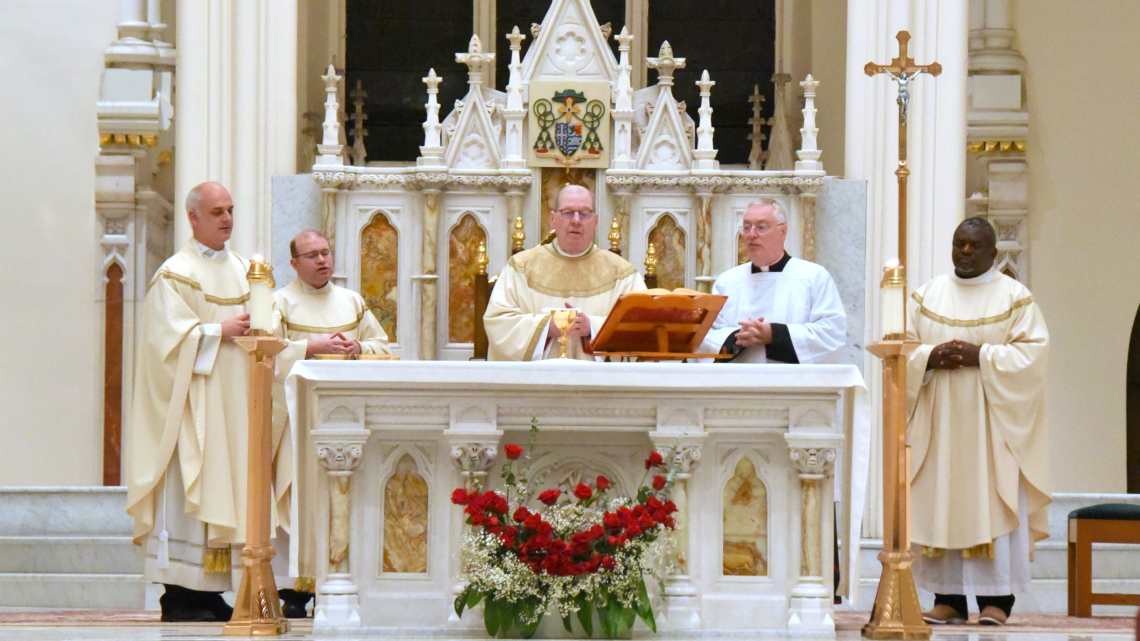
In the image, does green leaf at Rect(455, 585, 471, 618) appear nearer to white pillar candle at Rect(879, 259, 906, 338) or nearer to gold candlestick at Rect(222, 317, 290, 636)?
gold candlestick at Rect(222, 317, 290, 636)

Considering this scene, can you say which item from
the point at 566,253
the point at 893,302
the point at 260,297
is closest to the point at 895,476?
the point at 893,302

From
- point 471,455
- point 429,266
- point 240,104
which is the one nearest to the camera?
point 471,455

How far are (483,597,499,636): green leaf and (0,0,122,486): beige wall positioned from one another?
238 inches

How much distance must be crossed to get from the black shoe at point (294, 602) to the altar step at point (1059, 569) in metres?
2.83

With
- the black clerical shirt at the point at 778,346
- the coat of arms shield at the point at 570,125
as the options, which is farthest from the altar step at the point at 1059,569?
the coat of arms shield at the point at 570,125

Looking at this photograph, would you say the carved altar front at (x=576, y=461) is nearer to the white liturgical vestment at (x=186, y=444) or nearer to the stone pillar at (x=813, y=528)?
the stone pillar at (x=813, y=528)

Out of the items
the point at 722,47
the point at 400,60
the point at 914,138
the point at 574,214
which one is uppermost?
the point at 722,47

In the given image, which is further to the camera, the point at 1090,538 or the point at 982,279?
the point at 1090,538

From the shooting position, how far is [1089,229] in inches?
465

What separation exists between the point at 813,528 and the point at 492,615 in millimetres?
1313

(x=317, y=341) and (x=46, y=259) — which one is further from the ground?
(x=46, y=259)

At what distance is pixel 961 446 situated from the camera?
828 centimetres

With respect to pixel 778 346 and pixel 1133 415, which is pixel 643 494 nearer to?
pixel 778 346

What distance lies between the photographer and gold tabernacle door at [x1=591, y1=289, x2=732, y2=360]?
23.4 feet
